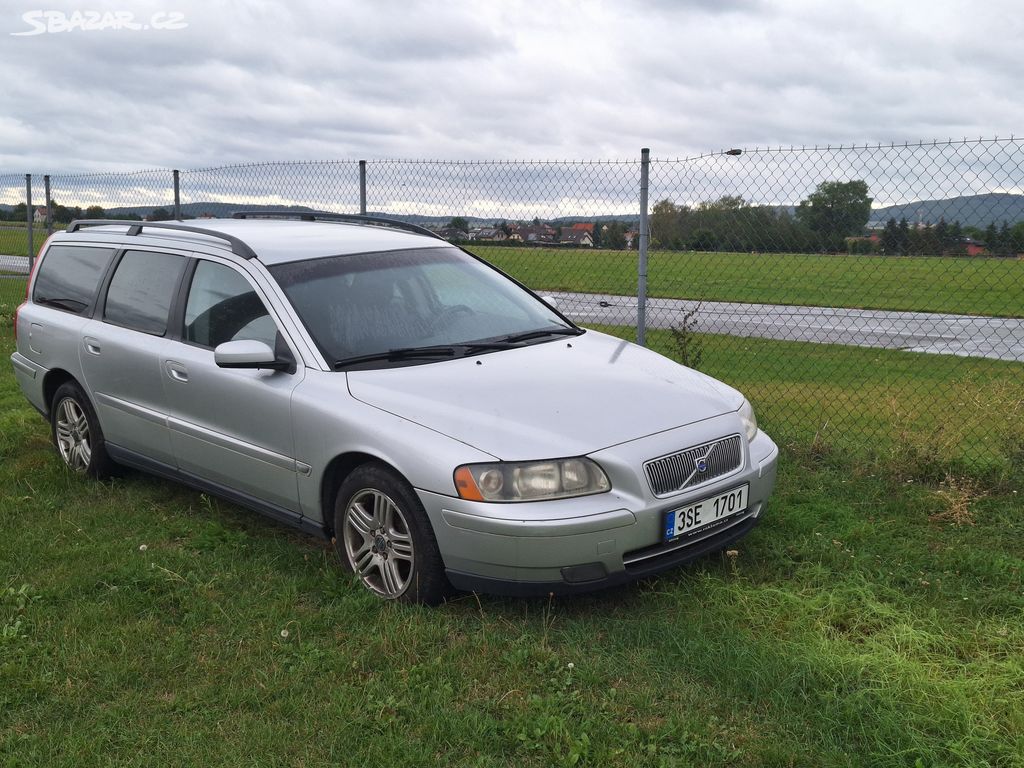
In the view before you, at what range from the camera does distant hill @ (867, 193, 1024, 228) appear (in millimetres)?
5652

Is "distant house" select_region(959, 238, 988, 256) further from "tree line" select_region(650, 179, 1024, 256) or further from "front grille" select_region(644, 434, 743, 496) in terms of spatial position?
"front grille" select_region(644, 434, 743, 496)

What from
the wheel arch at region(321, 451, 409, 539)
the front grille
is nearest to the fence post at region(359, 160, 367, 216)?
the wheel arch at region(321, 451, 409, 539)

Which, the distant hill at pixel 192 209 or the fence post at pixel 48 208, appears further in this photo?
the fence post at pixel 48 208

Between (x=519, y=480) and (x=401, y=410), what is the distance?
0.65 meters

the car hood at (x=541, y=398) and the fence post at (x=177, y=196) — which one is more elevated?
the fence post at (x=177, y=196)

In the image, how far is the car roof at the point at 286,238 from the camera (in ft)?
16.4

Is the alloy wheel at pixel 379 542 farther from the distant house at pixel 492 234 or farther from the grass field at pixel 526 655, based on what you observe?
the distant house at pixel 492 234

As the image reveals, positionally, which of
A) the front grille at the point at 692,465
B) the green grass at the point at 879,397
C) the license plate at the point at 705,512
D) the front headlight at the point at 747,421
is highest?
the front headlight at the point at 747,421

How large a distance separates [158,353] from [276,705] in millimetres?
2542

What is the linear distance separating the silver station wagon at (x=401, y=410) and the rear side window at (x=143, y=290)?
0.05 feet

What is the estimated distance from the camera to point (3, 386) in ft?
30.2

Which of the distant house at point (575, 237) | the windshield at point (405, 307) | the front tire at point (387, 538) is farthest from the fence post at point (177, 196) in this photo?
the front tire at point (387, 538)

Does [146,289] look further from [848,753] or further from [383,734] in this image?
[848,753]

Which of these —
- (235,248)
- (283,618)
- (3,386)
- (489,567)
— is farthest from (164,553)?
(3,386)
